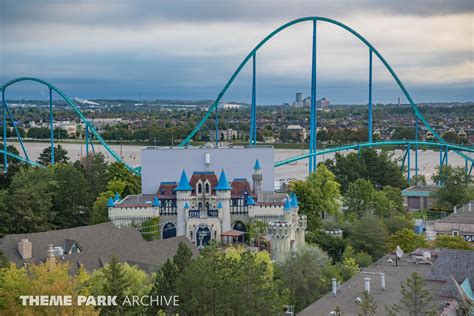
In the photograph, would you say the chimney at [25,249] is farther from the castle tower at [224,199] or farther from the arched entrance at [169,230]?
the castle tower at [224,199]

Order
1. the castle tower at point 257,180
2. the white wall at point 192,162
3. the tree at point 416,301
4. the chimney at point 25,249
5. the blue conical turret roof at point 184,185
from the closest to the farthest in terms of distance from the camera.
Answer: the tree at point 416,301
the chimney at point 25,249
the blue conical turret roof at point 184,185
the castle tower at point 257,180
the white wall at point 192,162

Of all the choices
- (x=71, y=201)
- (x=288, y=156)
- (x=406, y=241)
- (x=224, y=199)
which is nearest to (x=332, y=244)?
(x=406, y=241)

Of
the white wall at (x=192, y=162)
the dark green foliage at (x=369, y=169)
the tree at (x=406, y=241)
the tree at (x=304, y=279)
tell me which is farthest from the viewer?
the dark green foliage at (x=369, y=169)

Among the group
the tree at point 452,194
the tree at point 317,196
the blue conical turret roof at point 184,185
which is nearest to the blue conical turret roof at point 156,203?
the blue conical turret roof at point 184,185

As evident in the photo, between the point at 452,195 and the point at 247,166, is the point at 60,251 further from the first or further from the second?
the point at 452,195

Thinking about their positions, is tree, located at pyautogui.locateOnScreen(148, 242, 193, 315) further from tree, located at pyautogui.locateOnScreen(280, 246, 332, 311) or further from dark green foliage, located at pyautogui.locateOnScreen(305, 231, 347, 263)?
dark green foliage, located at pyautogui.locateOnScreen(305, 231, 347, 263)

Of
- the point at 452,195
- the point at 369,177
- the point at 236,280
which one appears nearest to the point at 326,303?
the point at 236,280
